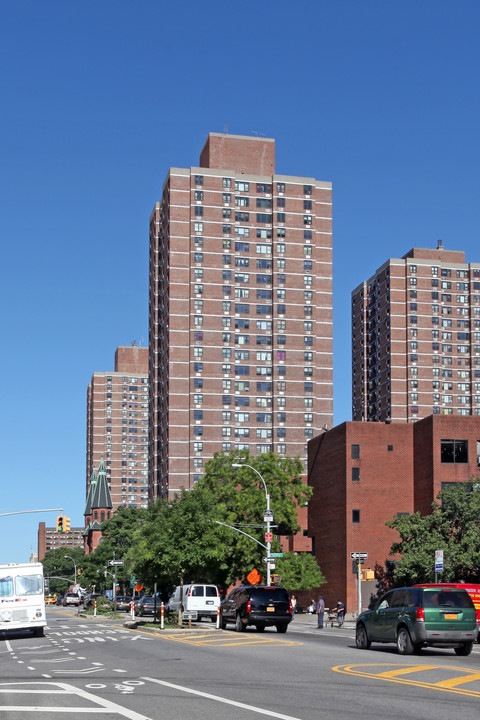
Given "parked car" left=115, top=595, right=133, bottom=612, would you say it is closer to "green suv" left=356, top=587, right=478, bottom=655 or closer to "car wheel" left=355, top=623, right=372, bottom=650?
"car wheel" left=355, top=623, right=372, bottom=650

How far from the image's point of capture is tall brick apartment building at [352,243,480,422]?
153 meters

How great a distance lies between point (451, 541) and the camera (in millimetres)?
61812

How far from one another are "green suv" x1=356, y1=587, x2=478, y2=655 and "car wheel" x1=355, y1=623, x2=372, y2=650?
1.89 metres

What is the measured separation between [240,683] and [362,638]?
1064 cm

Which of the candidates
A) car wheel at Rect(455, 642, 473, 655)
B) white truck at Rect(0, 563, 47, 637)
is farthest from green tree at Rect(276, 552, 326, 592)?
car wheel at Rect(455, 642, 473, 655)

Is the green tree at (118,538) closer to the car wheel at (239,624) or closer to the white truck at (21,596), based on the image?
the white truck at (21,596)

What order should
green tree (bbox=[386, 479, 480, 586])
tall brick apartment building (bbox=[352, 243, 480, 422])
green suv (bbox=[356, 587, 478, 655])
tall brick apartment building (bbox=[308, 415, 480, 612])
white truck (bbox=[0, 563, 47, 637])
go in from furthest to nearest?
tall brick apartment building (bbox=[352, 243, 480, 422])
tall brick apartment building (bbox=[308, 415, 480, 612])
green tree (bbox=[386, 479, 480, 586])
white truck (bbox=[0, 563, 47, 637])
green suv (bbox=[356, 587, 478, 655])

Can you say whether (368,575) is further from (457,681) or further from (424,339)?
(424,339)

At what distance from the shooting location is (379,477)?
246ft

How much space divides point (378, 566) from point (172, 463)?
179 ft

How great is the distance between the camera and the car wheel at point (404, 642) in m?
23.6

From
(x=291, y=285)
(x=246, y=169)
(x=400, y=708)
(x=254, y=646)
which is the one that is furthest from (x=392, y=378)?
(x=400, y=708)

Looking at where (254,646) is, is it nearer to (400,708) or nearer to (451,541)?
(400,708)

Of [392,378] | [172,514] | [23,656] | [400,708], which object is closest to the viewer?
[400,708]
